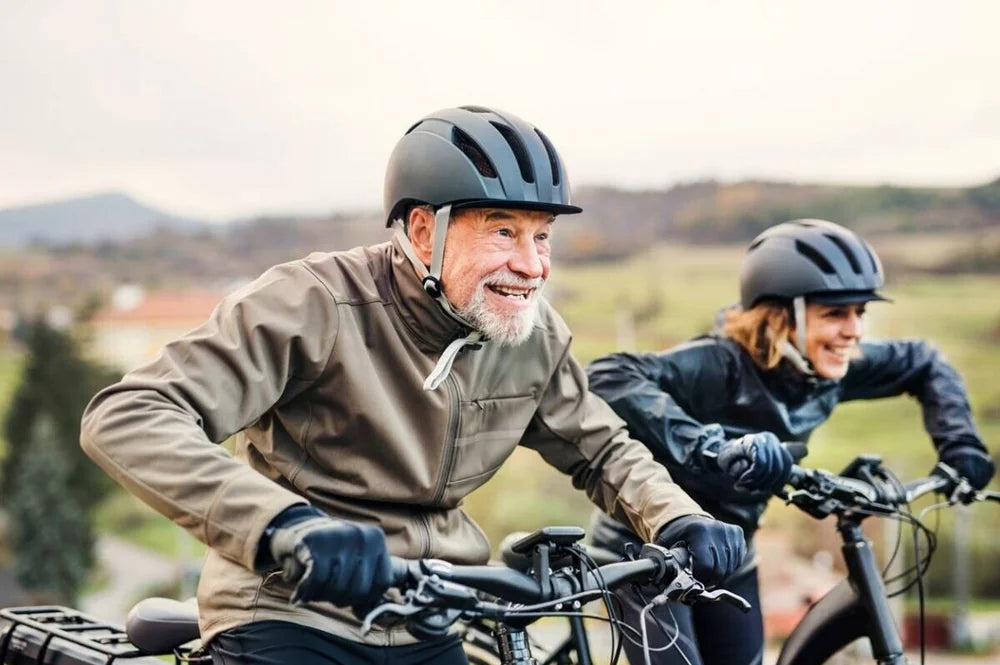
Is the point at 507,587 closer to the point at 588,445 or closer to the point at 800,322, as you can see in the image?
the point at 588,445

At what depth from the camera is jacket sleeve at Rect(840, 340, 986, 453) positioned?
4766 millimetres

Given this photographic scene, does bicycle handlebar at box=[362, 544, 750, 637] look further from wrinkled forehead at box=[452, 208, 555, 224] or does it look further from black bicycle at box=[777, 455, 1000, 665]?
black bicycle at box=[777, 455, 1000, 665]

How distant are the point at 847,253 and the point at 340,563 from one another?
2.75 m

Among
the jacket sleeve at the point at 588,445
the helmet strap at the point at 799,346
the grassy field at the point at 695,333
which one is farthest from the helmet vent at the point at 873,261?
the grassy field at the point at 695,333

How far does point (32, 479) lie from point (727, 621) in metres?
14.9

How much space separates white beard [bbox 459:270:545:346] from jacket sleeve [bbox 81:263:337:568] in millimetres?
343

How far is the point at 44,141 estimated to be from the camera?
56.7ft

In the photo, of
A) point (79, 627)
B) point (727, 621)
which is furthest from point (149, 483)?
point (727, 621)

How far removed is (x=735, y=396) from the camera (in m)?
4.44

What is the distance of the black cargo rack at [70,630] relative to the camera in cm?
341

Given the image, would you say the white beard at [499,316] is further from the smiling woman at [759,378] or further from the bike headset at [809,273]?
the bike headset at [809,273]

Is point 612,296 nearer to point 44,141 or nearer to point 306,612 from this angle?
point 44,141

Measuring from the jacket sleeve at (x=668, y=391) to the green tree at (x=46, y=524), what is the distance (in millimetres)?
14377

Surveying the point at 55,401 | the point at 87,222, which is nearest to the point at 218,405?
the point at 55,401
